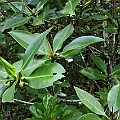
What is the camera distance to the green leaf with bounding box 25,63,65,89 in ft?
2.33

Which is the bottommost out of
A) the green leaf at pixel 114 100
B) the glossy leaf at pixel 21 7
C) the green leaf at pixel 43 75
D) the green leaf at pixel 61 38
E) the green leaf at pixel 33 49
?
the green leaf at pixel 114 100

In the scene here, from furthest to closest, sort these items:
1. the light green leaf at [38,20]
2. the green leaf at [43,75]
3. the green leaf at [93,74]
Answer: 1. the green leaf at [93,74]
2. the light green leaf at [38,20]
3. the green leaf at [43,75]

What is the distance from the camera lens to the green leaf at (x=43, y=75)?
0.71 metres

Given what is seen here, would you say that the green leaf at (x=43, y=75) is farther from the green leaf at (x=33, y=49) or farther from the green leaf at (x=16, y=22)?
the green leaf at (x=16, y=22)

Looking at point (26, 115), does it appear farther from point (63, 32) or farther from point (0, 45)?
point (63, 32)

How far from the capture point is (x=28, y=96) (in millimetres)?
1336

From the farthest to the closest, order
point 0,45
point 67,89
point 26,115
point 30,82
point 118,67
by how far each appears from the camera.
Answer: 1. point 26,115
2. point 67,89
3. point 0,45
4. point 118,67
5. point 30,82

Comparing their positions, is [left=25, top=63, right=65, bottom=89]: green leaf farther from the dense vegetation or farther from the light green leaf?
the light green leaf

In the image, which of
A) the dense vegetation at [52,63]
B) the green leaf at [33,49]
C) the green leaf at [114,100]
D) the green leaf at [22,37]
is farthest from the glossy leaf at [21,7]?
the green leaf at [114,100]

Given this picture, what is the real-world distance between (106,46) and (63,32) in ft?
2.39

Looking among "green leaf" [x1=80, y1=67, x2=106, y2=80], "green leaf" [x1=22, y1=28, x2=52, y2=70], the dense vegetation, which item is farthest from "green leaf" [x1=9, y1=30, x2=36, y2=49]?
"green leaf" [x1=80, y1=67, x2=106, y2=80]

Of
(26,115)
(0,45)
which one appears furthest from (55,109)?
(26,115)

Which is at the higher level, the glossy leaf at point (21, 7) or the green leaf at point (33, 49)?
the glossy leaf at point (21, 7)

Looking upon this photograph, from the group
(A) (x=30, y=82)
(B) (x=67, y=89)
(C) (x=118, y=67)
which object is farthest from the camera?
(B) (x=67, y=89)
